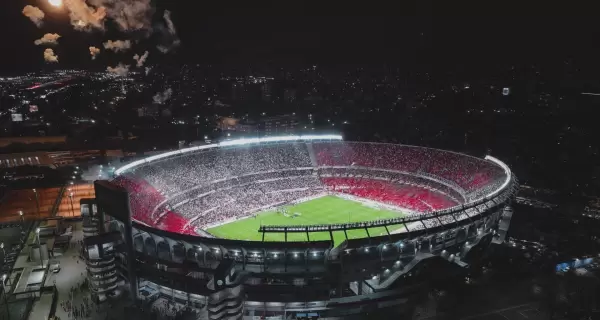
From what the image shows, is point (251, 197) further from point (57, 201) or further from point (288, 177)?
point (57, 201)

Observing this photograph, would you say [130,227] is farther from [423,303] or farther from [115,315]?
[423,303]

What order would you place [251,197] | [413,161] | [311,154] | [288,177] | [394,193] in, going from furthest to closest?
[311,154] → [288,177] → [413,161] → [394,193] → [251,197]

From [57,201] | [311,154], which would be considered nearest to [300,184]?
[311,154]

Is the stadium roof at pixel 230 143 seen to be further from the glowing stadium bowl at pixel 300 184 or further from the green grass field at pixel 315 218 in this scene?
the green grass field at pixel 315 218

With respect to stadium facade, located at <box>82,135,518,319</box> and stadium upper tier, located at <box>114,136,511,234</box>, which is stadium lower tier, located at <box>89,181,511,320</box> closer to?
stadium facade, located at <box>82,135,518,319</box>

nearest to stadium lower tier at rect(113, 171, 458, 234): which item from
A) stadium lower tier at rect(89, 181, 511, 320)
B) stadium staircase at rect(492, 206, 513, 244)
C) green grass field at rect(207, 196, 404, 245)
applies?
green grass field at rect(207, 196, 404, 245)

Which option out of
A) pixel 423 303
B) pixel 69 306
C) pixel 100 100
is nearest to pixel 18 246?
pixel 69 306
